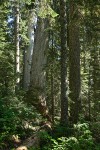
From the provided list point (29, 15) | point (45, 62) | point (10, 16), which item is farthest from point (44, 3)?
point (10, 16)

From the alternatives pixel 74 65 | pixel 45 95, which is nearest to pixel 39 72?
pixel 45 95

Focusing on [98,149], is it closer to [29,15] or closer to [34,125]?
[34,125]

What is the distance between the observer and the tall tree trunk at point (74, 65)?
40.5 feet

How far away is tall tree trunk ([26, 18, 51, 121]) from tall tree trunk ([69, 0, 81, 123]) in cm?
108

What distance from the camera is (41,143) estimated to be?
9000mm

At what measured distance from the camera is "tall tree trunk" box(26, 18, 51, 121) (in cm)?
1223

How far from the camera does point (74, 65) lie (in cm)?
1311

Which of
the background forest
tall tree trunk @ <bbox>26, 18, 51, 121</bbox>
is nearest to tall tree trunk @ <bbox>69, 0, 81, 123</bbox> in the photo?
the background forest

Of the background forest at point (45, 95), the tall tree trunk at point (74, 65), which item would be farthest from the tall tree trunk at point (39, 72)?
the tall tree trunk at point (74, 65)

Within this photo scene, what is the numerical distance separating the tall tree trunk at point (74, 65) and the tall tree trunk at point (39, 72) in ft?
3.53

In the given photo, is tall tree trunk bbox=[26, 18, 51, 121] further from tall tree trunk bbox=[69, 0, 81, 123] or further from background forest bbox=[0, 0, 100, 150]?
tall tree trunk bbox=[69, 0, 81, 123]

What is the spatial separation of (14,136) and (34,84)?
3.66 meters

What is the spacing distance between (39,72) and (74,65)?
1.53 metres

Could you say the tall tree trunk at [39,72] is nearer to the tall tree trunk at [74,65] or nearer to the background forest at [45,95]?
the background forest at [45,95]
